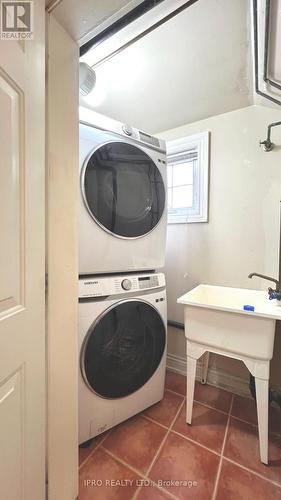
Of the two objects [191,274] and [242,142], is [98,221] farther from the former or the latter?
[242,142]

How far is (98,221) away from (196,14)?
1.07 metres

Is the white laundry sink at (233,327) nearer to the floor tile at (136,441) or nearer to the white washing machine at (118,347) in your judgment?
the white washing machine at (118,347)

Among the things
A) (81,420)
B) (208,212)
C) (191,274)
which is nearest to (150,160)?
(208,212)

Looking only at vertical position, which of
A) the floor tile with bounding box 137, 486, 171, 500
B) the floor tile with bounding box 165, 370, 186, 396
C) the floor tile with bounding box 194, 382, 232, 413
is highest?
the floor tile with bounding box 137, 486, 171, 500

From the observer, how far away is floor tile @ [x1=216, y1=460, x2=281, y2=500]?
941 millimetres

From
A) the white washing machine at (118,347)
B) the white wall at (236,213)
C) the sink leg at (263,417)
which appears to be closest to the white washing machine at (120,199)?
the white washing machine at (118,347)

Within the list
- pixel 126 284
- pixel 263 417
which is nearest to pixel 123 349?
pixel 126 284

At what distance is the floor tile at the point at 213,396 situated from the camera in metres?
1.49

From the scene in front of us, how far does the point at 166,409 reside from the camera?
1.45m

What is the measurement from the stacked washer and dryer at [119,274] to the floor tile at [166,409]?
0.29ft

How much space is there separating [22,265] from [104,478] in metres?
1.10

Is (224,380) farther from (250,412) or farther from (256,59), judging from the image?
(256,59)

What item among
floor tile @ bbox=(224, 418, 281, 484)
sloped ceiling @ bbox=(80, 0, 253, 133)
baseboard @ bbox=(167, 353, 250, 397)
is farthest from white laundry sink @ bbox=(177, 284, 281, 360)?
sloped ceiling @ bbox=(80, 0, 253, 133)

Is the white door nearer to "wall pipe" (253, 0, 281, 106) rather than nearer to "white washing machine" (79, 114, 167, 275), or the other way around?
"white washing machine" (79, 114, 167, 275)
